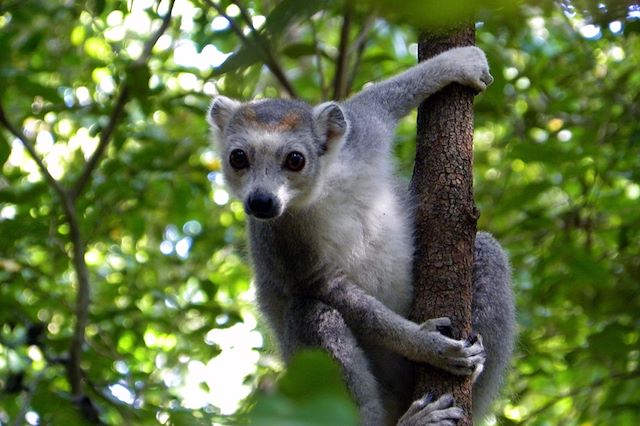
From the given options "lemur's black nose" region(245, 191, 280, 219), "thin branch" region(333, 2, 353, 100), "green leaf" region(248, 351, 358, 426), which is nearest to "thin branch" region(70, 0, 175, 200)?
"thin branch" region(333, 2, 353, 100)

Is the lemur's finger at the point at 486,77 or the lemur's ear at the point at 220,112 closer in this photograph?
the lemur's finger at the point at 486,77

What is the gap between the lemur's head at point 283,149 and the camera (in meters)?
6.10

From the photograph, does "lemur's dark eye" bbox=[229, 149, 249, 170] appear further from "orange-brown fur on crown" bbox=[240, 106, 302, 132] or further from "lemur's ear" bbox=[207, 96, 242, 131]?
"lemur's ear" bbox=[207, 96, 242, 131]

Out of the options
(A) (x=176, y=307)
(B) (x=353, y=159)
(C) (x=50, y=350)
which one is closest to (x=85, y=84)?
(A) (x=176, y=307)

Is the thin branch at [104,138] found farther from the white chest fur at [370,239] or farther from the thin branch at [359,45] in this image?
the thin branch at [359,45]

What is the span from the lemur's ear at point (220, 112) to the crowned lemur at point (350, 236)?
20 centimetres

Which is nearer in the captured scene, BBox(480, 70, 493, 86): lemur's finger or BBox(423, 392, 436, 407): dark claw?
BBox(423, 392, 436, 407): dark claw

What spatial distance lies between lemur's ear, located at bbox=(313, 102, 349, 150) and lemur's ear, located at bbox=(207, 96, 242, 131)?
2.58ft

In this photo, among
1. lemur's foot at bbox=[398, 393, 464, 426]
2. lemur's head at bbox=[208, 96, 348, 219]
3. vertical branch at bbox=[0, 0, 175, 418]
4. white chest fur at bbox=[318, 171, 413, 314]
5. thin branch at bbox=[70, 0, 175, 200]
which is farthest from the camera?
thin branch at bbox=[70, 0, 175, 200]

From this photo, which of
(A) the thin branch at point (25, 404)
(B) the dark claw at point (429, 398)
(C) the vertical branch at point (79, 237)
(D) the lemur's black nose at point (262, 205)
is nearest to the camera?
(B) the dark claw at point (429, 398)

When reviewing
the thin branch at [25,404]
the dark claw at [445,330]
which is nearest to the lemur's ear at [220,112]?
the thin branch at [25,404]

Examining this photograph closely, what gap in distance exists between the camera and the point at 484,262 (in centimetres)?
601

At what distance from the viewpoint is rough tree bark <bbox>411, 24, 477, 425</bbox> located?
15.9 ft

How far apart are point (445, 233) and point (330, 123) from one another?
1.73m
